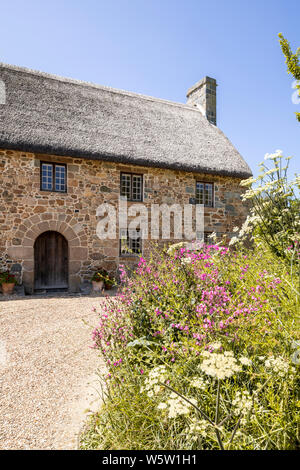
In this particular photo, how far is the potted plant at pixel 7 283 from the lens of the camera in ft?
23.4

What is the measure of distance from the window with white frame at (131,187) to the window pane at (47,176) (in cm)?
207

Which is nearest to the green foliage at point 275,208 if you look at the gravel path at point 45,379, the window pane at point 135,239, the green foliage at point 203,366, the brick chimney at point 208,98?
the green foliage at point 203,366

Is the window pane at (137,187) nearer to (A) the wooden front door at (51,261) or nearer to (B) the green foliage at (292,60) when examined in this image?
(A) the wooden front door at (51,261)

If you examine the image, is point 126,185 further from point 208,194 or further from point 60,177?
point 208,194

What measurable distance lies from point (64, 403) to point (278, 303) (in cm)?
205

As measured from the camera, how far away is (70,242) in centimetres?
824

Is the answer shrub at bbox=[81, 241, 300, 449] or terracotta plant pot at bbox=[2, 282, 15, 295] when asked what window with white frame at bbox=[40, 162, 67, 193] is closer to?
terracotta plant pot at bbox=[2, 282, 15, 295]

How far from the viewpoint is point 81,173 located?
8.44m

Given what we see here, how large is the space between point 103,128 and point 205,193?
4003mm

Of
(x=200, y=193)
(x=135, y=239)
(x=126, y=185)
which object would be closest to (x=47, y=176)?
(x=126, y=185)

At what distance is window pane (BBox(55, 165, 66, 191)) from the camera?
8.31 m

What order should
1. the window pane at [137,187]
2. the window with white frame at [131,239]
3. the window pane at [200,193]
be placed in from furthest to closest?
the window pane at [200,193]
the window pane at [137,187]
the window with white frame at [131,239]

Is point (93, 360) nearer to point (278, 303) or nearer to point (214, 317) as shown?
point (214, 317)

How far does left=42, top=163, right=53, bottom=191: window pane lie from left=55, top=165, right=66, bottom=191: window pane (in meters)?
0.14
